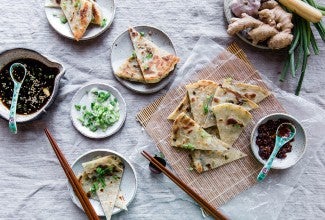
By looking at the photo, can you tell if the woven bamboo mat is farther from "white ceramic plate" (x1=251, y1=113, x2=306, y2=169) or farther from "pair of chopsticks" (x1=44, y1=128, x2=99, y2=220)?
"pair of chopsticks" (x1=44, y1=128, x2=99, y2=220)

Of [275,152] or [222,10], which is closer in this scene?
[275,152]

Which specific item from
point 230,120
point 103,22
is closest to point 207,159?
point 230,120

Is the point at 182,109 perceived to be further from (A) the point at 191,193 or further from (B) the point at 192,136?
(A) the point at 191,193

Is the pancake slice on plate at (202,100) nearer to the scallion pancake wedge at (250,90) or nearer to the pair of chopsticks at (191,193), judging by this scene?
the scallion pancake wedge at (250,90)

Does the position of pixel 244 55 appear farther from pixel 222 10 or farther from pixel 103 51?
pixel 103 51

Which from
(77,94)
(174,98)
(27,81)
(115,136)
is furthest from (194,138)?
(27,81)

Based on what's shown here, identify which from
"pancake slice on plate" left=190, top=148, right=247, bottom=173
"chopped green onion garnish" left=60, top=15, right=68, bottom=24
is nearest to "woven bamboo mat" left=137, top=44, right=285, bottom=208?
"pancake slice on plate" left=190, top=148, right=247, bottom=173
